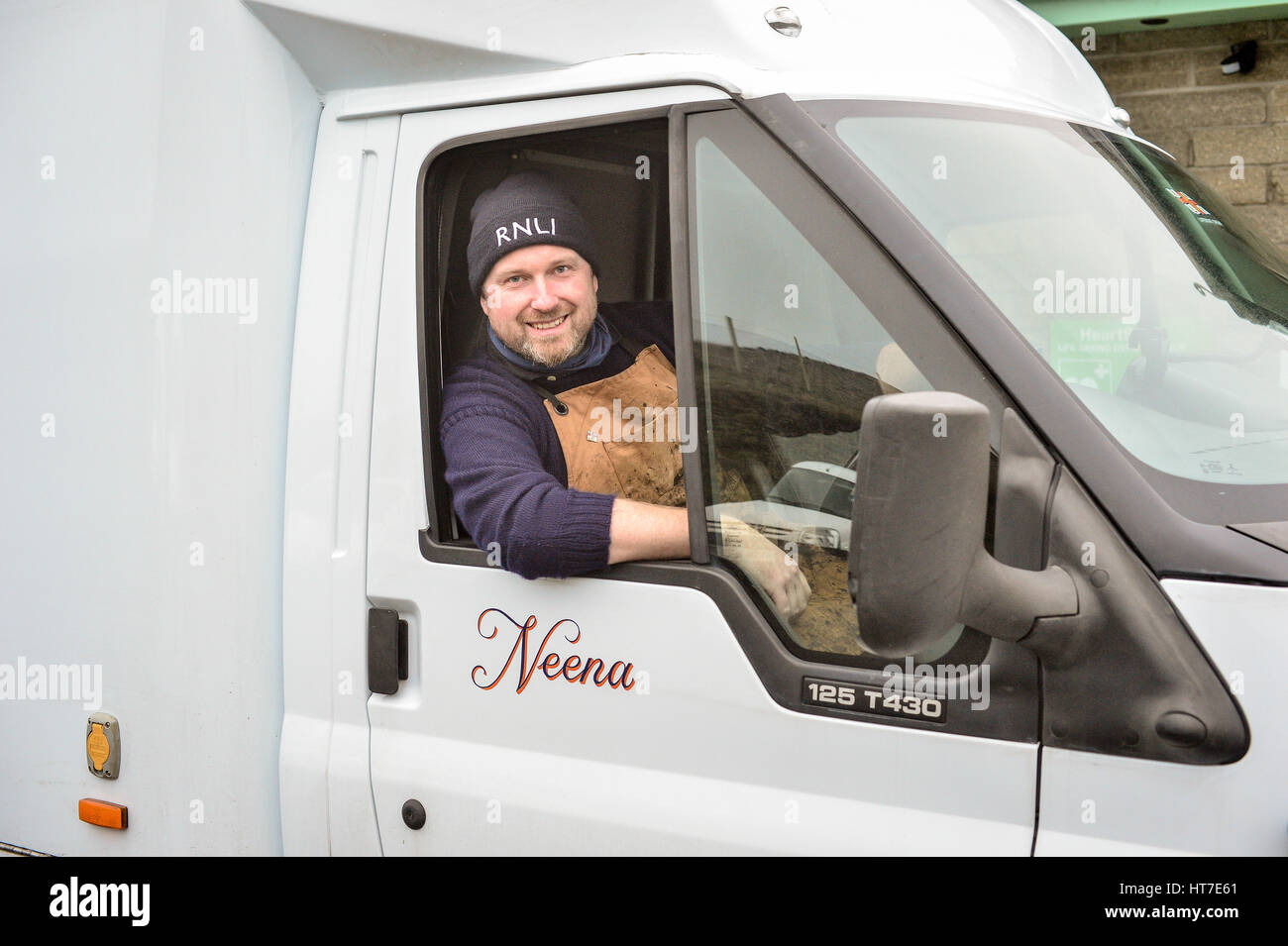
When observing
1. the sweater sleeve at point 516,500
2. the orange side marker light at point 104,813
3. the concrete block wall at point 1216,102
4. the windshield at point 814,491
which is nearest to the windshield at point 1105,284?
the windshield at point 814,491

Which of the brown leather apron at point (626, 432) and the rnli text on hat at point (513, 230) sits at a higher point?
the rnli text on hat at point (513, 230)

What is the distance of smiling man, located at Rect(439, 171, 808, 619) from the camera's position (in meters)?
1.98

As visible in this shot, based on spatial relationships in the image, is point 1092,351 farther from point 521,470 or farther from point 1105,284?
point 521,470

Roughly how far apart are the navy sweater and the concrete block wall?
515 cm

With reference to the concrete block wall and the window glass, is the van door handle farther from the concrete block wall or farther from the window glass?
the concrete block wall

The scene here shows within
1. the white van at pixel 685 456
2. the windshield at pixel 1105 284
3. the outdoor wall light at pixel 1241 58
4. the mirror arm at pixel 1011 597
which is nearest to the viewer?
the mirror arm at pixel 1011 597

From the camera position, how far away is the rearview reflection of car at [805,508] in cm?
187

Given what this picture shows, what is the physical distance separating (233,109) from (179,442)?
2.15 feet

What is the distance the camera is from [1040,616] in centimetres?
155

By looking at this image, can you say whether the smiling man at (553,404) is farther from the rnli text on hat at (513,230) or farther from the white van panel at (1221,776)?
the white van panel at (1221,776)

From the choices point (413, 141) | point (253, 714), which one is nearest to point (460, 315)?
point (413, 141)

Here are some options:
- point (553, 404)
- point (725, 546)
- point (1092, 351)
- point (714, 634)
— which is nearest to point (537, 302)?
point (553, 404)

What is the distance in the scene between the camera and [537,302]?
88.7 inches
